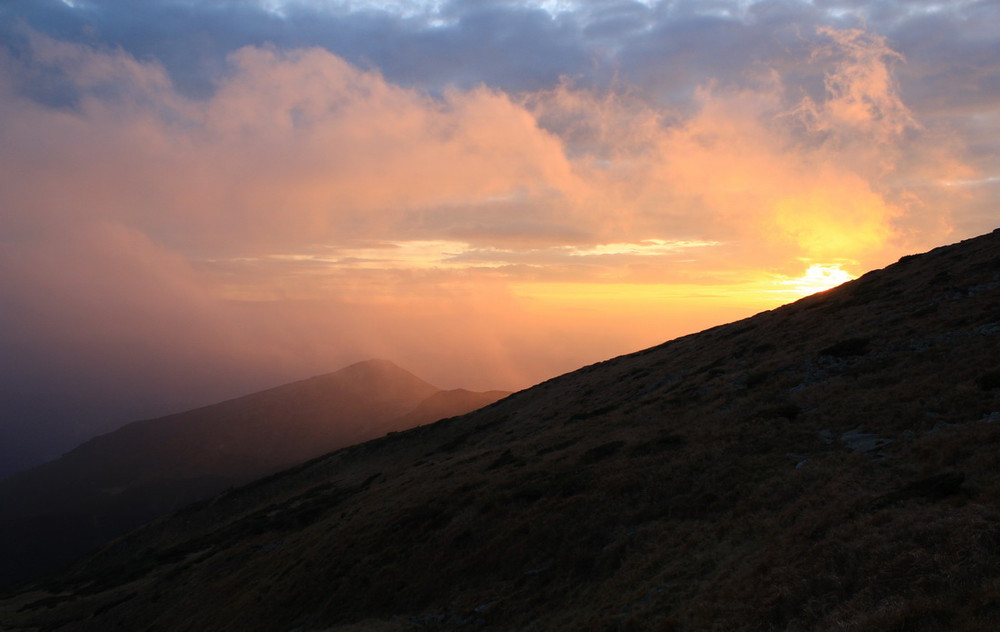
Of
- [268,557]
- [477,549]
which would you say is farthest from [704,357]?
[268,557]

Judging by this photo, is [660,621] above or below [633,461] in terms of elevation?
below

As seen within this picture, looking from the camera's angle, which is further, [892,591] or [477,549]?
[477,549]

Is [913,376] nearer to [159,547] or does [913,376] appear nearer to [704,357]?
[704,357]

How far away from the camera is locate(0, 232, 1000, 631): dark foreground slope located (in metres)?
13.4

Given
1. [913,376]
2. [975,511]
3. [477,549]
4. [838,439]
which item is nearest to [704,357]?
[913,376]

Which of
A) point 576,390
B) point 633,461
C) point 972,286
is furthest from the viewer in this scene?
point 576,390

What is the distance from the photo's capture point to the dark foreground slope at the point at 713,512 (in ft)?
43.9

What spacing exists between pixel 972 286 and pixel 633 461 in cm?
2923

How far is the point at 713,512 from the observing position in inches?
800

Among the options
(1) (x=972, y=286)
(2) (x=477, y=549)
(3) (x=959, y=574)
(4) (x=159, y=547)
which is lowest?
(4) (x=159, y=547)

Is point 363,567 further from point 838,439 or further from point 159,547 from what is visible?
point 159,547

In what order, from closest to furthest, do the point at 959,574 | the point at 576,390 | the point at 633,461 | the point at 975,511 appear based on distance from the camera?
the point at 959,574, the point at 975,511, the point at 633,461, the point at 576,390

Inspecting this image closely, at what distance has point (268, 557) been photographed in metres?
41.8

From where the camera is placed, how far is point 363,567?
1176 inches
